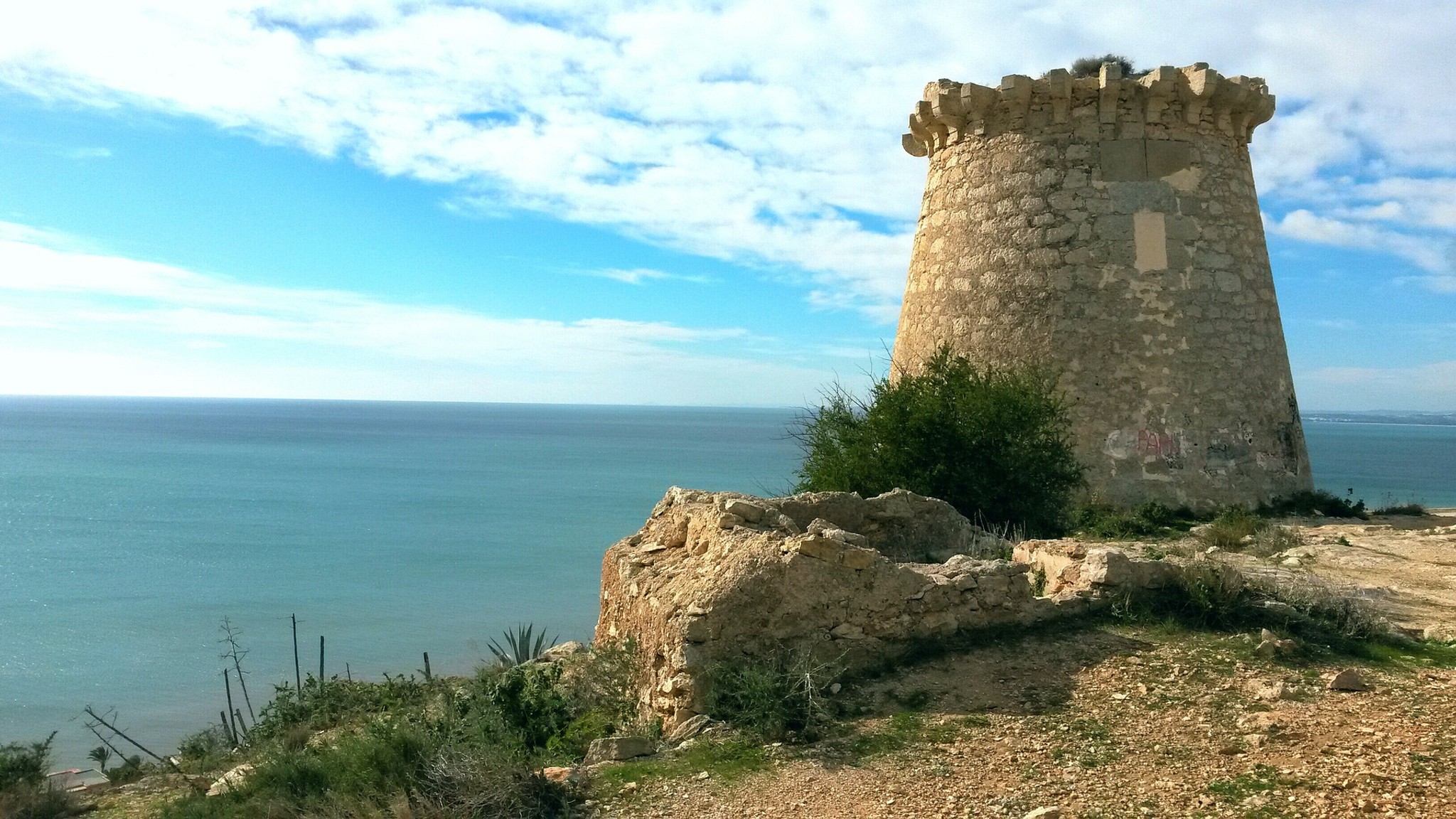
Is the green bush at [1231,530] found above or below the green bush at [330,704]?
above

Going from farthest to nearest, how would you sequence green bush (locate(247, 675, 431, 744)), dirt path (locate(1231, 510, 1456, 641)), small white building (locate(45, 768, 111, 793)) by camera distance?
small white building (locate(45, 768, 111, 793)) < green bush (locate(247, 675, 431, 744)) < dirt path (locate(1231, 510, 1456, 641))

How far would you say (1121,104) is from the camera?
12.8m

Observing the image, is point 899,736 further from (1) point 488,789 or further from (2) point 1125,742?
(1) point 488,789

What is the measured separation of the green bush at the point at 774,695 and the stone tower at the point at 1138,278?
824cm

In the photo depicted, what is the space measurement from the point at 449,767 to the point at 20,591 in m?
32.9

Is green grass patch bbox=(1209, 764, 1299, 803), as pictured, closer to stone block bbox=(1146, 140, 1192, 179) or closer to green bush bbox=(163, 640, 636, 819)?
green bush bbox=(163, 640, 636, 819)

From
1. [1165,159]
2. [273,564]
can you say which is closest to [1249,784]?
[1165,159]

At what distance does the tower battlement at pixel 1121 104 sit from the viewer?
12688 millimetres

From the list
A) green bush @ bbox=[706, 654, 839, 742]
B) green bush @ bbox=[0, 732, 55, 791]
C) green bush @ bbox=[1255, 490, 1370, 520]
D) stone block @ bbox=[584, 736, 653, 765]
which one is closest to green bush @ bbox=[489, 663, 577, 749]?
stone block @ bbox=[584, 736, 653, 765]

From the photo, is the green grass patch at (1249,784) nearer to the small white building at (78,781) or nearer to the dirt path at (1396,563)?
the dirt path at (1396,563)

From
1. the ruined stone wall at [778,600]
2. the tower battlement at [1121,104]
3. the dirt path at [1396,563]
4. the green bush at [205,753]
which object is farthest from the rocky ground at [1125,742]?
the tower battlement at [1121,104]

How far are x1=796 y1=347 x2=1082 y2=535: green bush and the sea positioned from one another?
3.37m

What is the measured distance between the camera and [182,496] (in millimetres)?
56125

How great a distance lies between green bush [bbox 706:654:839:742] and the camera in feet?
16.6
